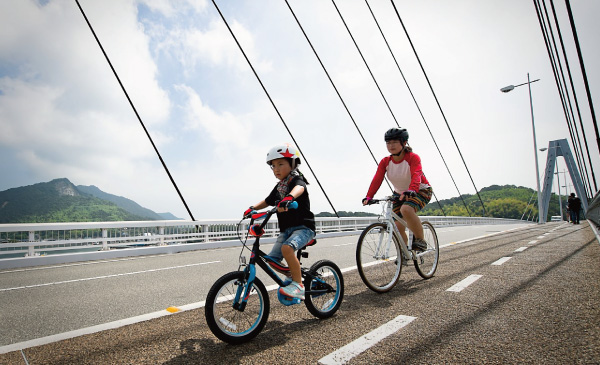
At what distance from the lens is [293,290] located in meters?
2.79

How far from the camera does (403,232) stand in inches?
175

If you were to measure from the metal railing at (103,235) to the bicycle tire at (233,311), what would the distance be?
7.78 meters

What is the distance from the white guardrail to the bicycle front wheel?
3.06 metres

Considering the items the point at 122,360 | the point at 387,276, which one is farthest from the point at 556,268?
the point at 122,360

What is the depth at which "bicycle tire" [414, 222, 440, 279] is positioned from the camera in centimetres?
462

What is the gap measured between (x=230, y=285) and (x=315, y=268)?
0.91 meters

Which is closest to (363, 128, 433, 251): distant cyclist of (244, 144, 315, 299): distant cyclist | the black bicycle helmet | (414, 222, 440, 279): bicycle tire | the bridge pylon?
the black bicycle helmet

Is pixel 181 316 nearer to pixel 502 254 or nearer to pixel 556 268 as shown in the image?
pixel 556 268

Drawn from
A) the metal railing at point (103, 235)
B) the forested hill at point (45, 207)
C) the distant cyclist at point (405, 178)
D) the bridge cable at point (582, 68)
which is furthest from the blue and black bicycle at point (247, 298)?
the forested hill at point (45, 207)

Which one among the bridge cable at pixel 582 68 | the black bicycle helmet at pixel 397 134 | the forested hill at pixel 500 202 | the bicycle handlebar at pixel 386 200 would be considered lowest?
the forested hill at pixel 500 202

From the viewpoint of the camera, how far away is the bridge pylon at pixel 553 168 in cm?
3311

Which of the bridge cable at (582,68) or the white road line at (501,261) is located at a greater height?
the bridge cable at (582,68)

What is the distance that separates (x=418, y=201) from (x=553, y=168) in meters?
41.2

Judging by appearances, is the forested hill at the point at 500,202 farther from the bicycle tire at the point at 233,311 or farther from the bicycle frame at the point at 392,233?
the bicycle tire at the point at 233,311
